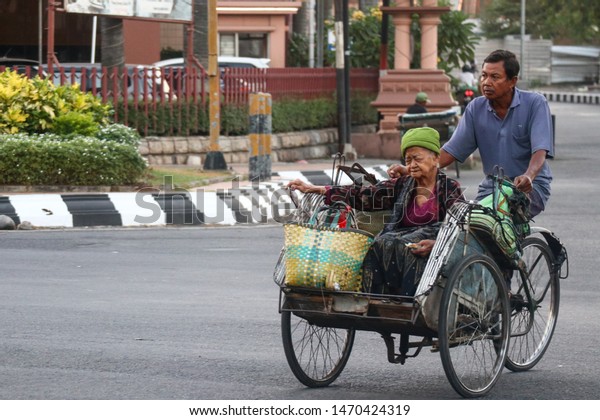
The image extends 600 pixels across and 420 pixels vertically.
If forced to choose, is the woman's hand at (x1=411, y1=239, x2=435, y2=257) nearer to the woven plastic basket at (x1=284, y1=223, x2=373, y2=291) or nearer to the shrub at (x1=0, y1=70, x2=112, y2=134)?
the woven plastic basket at (x1=284, y1=223, x2=373, y2=291)

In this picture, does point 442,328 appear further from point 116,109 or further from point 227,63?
point 227,63

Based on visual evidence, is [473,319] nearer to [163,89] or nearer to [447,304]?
[447,304]

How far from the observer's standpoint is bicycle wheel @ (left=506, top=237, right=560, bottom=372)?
7.44 meters

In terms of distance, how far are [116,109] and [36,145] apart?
5398mm

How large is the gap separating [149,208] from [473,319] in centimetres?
855

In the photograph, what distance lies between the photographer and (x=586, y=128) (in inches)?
1564

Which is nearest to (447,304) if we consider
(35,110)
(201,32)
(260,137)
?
(35,110)


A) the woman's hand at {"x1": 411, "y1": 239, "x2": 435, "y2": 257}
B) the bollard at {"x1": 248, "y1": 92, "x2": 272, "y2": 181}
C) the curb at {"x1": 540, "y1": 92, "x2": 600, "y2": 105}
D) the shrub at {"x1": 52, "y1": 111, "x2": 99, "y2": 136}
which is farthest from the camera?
the curb at {"x1": 540, "y1": 92, "x2": 600, "y2": 105}

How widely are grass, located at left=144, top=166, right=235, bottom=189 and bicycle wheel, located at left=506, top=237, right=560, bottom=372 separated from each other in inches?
354

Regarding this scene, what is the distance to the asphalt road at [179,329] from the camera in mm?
6875

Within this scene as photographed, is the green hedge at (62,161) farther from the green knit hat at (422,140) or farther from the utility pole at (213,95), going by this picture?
the green knit hat at (422,140)

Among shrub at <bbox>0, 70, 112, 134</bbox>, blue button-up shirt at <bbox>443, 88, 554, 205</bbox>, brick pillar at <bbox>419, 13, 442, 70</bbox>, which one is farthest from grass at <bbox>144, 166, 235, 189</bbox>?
blue button-up shirt at <bbox>443, 88, 554, 205</bbox>

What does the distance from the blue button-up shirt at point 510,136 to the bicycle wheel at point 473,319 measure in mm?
754

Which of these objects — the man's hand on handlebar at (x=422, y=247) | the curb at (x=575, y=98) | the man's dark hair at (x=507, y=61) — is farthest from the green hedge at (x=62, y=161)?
the curb at (x=575, y=98)
